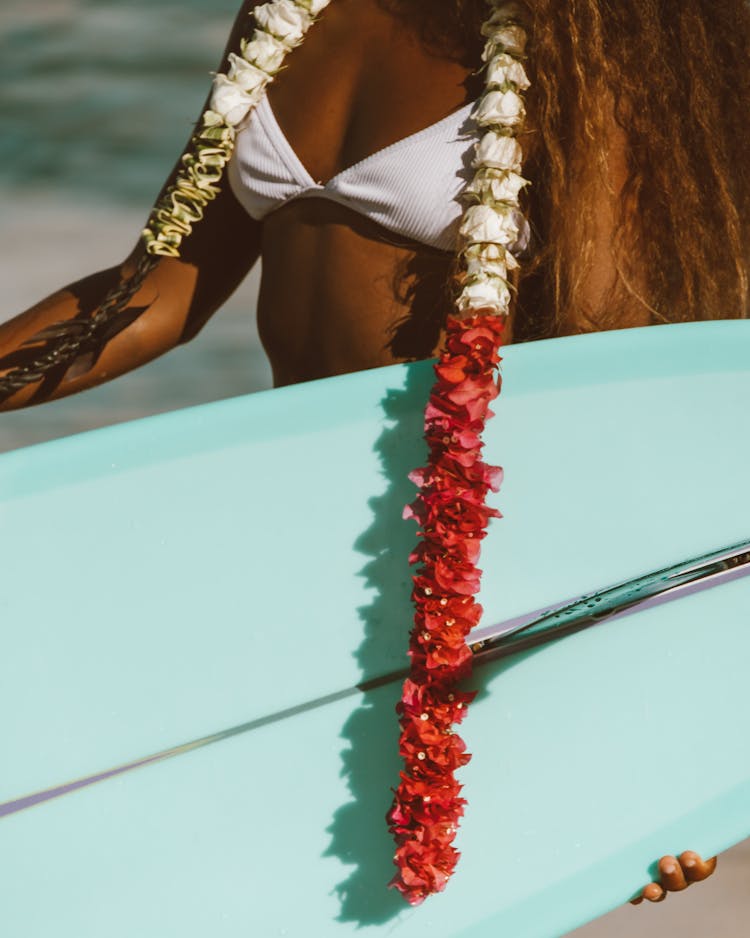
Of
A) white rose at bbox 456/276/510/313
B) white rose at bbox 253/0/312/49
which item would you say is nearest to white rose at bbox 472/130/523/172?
white rose at bbox 456/276/510/313

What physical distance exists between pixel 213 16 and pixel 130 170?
2.28ft

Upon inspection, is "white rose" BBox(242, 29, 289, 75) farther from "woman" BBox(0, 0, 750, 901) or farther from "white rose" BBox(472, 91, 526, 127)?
"white rose" BBox(472, 91, 526, 127)

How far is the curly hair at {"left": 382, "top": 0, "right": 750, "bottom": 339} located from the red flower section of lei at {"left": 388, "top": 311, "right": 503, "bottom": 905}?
7.0 inches

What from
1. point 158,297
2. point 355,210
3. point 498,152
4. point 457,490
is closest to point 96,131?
point 158,297

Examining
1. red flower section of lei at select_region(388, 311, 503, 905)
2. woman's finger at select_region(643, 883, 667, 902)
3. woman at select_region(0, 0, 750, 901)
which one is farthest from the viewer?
woman's finger at select_region(643, 883, 667, 902)

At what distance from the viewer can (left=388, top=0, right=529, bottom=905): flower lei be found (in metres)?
1.27

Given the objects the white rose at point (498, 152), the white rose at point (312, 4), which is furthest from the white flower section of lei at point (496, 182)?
the white rose at point (312, 4)

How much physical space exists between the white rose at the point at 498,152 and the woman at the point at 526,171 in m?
0.03

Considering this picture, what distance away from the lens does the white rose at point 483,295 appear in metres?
1.29

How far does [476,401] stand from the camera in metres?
1.27

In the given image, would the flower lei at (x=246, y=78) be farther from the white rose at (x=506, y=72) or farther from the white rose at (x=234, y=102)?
the white rose at (x=506, y=72)

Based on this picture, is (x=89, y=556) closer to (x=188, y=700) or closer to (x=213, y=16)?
(x=188, y=700)

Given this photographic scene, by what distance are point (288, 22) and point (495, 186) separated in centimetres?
33

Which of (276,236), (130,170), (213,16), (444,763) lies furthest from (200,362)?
(444,763)
